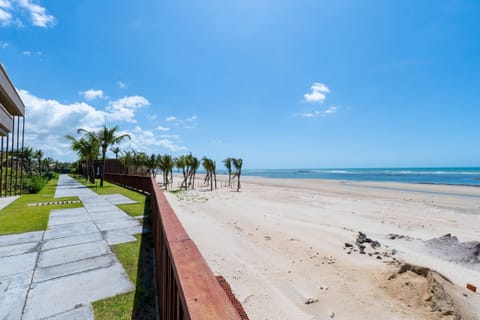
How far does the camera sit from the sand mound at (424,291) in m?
3.14

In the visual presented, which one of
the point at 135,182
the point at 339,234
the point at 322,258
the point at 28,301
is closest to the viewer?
the point at 28,301

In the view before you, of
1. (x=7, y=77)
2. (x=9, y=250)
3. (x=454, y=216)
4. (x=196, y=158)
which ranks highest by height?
(x=7, y=77)

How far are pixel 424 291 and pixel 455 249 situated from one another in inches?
111

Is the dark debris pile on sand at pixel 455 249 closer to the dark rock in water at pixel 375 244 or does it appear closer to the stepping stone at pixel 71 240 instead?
the dark rock in water at pixel 375 244

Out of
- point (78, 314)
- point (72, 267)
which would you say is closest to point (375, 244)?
point (78, 314)

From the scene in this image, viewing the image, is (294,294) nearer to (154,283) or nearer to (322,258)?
(322,258)

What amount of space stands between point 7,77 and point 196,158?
16.3m

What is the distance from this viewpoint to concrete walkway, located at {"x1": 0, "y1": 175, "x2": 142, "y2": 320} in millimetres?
2555

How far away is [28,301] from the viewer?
2.64m

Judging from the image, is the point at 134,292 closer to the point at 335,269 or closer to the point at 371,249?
the point at 335,269

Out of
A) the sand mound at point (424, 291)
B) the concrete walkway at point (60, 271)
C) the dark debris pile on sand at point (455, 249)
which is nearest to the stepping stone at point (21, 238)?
the concrete walkway at point (60, 271)

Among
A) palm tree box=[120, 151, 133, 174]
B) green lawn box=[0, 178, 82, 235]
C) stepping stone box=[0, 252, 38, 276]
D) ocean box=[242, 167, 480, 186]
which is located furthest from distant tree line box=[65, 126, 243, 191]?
ocean box=[242, 167, 480, 186]

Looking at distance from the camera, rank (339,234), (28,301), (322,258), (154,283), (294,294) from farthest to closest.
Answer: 1. (339,234)
2. (322,258)
3. (294,294)
4. (154,283)
5. (28,301)

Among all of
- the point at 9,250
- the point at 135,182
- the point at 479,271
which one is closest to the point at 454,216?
the point at 479,271
